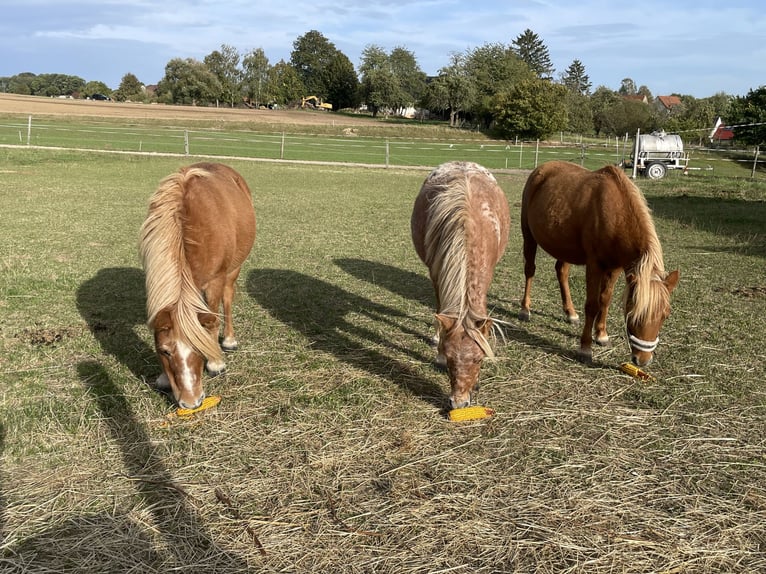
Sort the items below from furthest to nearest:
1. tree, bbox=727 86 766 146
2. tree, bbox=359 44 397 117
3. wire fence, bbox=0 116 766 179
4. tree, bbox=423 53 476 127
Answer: tree, bbox=359 44 397 117, tree, bbox=423 53 476 127, tree, bbox=727 86 766 146, wire fence, bbox=0 116 766 179

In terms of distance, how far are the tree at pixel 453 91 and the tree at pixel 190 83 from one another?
36.3 meters

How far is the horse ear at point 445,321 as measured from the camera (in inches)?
136

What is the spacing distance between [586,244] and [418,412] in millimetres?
2314

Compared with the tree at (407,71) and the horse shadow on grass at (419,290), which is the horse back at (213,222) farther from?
the tree at (407,71)

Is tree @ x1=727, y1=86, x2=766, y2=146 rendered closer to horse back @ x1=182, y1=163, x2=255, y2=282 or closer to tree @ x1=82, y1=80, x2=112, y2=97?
horse back @ x1=182, y1=163, x2=255, y2=282

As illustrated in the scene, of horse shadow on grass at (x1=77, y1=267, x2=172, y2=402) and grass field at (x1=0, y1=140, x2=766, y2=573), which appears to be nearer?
grass field at (x1=0, y1=140, x2=766, y2=573)

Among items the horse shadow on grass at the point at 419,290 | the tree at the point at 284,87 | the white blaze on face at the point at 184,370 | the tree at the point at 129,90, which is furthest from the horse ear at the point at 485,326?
the tree at the point at 129,90

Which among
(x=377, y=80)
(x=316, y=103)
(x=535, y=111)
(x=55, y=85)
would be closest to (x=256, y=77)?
(x=316, y=103)

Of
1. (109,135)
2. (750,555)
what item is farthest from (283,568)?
(109,135)

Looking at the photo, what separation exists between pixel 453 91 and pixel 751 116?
35168 mm

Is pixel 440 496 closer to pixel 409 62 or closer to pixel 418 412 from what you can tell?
pixel 418 412

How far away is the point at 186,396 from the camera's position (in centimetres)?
341

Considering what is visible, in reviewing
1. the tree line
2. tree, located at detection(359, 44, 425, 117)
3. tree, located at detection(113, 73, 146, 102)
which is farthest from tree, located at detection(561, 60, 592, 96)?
tree, located at detection(113, 73, 146, 102)

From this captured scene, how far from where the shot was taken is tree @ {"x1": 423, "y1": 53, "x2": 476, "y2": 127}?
66250 millimetres
